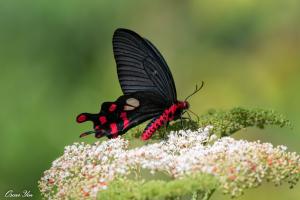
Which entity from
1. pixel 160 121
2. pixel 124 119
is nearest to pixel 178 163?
pixel 160 121

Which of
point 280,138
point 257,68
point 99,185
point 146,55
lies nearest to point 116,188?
point 99,185

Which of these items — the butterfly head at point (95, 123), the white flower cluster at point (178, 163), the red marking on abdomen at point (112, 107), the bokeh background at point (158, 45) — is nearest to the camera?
the white flower cluster at point (178, 163)

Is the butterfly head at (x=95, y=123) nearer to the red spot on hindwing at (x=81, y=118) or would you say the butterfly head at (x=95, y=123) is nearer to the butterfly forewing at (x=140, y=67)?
the red spot on hindwing at (x=81, y=118)

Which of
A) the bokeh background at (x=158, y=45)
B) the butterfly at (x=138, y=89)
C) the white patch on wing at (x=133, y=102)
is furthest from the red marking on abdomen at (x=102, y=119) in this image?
the bokeh background at (x=158, y=45)

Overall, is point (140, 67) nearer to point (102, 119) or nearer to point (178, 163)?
point (102, 119)

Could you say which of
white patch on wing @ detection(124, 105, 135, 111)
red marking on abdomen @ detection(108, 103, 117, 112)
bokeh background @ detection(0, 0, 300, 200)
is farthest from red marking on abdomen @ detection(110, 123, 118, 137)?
bokeh background @ detection(0, 0, 300, 200)

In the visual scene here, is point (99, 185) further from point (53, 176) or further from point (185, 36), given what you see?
point (185, 36)

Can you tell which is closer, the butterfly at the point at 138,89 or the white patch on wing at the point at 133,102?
the butterfly at the point at 138,89
